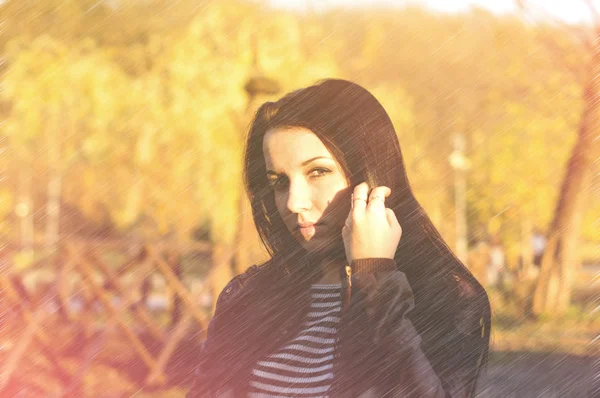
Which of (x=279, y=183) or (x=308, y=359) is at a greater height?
(x=279, y=183)

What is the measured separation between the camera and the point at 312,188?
1037 millimetres

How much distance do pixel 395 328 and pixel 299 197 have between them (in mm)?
255

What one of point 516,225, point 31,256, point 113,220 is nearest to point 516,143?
point 516,225

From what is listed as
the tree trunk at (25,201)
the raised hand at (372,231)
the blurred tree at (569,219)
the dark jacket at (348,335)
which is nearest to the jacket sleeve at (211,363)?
the dark jacket at (348,335)

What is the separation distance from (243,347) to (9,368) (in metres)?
4.24

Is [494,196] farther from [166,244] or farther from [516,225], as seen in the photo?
[166,244]

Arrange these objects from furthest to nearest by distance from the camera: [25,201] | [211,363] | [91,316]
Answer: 1. [25,201]
2. [91,316]
3. [211,363]

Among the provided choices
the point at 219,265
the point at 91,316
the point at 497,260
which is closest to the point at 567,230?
the point at 219,265

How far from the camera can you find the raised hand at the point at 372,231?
0.90m

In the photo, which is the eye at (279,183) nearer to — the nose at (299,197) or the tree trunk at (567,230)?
the nose at (299,197)

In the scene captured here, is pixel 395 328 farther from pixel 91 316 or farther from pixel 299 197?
pixel 91 316

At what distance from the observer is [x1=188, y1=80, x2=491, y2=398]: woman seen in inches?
35.3

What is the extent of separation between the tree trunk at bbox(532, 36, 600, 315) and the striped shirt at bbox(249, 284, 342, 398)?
3797mm

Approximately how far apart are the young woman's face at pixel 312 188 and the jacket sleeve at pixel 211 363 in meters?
0.25
